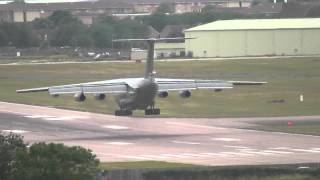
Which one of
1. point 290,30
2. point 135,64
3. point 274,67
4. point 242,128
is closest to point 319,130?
point 242,128

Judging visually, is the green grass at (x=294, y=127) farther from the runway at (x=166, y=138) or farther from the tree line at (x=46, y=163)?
the tree line at (x=46, y=163)

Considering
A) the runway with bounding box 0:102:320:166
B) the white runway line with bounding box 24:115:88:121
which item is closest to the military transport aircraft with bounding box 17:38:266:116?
the runway with bounding box 0:102:320:166

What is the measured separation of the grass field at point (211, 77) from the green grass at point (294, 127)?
9.73m

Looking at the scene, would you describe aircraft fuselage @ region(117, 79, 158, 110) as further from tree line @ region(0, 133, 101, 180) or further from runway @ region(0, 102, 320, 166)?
tree line @ region(0, 133, 101, 180)

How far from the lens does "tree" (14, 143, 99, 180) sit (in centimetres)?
3331

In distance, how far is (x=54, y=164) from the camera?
33.7 metres

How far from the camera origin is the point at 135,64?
550 ft

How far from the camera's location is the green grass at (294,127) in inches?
2843

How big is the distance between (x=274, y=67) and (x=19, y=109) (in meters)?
65.8

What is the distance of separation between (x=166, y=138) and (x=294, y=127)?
1062 cm

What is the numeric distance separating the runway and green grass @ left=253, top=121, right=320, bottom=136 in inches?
54.4

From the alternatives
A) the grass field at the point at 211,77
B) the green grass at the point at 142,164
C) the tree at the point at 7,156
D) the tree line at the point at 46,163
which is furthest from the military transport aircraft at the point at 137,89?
the tree line at the point at 46,163

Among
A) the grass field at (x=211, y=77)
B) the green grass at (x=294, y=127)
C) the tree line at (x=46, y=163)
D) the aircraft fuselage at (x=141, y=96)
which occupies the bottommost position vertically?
the grass field at (x=211, y=77)

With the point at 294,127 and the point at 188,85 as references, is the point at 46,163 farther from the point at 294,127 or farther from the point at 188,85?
the point at 188,85
